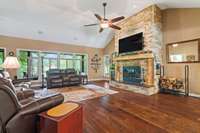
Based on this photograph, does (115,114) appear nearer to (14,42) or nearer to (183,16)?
(183,16)

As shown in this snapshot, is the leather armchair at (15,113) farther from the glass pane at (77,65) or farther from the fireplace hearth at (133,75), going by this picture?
the glass pane at (77,65)

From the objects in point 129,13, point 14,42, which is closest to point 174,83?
point 129,13

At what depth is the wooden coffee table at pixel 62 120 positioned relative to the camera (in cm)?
137

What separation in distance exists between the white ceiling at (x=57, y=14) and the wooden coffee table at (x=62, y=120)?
4115 millimetres

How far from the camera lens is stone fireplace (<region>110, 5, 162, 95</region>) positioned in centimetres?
526

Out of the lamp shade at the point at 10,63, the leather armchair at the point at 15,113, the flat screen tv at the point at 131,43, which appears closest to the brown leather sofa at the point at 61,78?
the lamp shade at the point at 10,63

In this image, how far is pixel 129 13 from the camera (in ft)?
19.7

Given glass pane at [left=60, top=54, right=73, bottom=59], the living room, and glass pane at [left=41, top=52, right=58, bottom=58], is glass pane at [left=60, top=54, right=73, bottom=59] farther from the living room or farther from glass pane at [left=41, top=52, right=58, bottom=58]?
glass pane at [left=41, top=52, right=58, bottom=58]

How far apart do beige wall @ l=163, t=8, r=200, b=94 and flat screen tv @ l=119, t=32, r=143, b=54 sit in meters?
1.08

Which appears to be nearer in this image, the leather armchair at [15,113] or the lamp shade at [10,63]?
the leather armchair at [15,113]

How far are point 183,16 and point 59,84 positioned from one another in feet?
20.9

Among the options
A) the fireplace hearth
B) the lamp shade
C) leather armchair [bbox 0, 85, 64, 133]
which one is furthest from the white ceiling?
leather armchair [bbox 0, 85, 64, 133]

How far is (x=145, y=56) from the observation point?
17.8ft

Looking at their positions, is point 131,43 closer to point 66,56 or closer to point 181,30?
point 181,30
